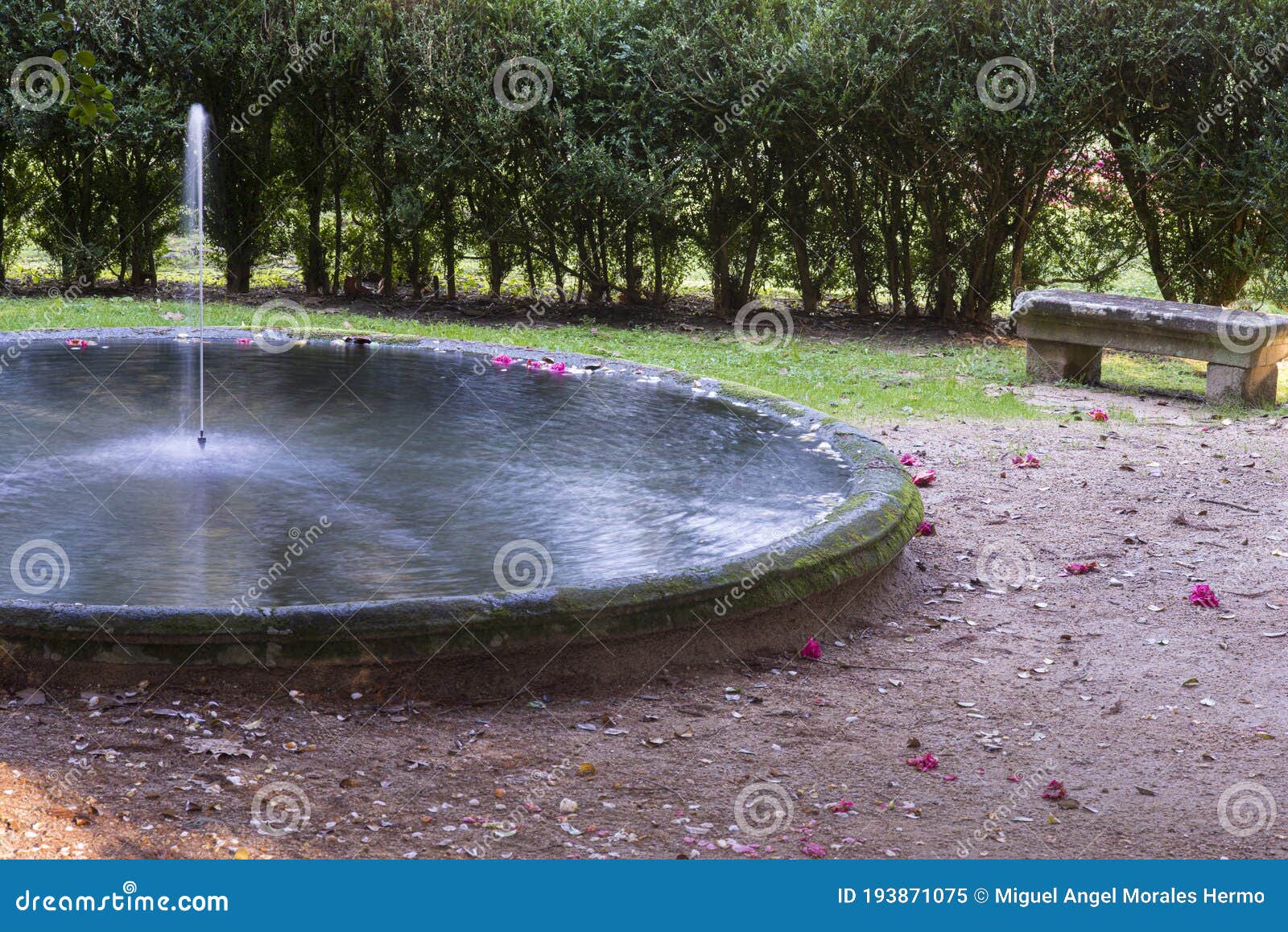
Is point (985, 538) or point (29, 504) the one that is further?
point (985, 538)

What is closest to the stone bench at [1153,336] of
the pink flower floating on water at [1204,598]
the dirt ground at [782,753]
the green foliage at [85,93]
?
the dirt ground at [782,753]

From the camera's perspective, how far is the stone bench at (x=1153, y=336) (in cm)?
823

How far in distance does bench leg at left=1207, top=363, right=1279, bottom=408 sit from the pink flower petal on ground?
6.44 metres

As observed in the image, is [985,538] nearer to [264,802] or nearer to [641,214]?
[264,802]

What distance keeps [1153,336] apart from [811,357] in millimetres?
2453

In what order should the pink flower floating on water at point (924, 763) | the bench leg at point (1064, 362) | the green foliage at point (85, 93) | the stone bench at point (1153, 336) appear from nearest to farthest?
1. the green foliage at point (85, 93)
2. the pink flower floating on water at point (924, 763)
3. the stone bench at point (1153, 336)
4. the bench leg at point (1064, 362)

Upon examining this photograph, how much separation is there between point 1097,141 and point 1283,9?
1722 mm

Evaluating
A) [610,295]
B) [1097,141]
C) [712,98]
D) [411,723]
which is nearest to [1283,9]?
[1097,141]

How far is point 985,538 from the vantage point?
18.1 ft

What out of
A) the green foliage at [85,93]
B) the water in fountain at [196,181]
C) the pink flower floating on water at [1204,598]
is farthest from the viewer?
the water in fountain at [196,181]

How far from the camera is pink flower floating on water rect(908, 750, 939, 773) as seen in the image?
11.3 feet

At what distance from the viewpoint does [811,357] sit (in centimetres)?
985

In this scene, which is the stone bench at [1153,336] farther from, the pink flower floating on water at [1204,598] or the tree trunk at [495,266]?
the tree trunk at [495,266]

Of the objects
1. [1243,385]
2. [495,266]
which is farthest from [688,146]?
[1243,385]
